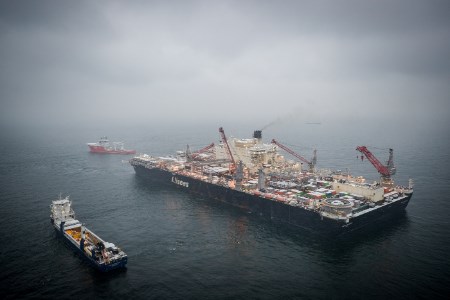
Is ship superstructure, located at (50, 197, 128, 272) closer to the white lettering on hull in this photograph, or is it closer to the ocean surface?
the ocean surface

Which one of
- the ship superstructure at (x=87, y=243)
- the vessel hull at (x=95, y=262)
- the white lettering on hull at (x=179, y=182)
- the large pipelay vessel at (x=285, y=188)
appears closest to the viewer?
the vessel hull at (x=95, y=262)

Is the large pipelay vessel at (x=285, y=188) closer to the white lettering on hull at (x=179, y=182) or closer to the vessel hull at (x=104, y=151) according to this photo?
the white lettering on hull at (x=179, y=182)

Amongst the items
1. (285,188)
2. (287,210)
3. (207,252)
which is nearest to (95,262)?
(207,252)

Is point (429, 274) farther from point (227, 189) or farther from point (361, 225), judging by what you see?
point (227, 189)

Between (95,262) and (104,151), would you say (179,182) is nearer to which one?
(95,262)

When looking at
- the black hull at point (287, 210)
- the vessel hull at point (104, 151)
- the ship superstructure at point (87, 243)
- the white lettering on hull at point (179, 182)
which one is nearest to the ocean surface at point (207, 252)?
the ship superstructure at point (87, 243)

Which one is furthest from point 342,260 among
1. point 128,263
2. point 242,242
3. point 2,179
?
point 2,179

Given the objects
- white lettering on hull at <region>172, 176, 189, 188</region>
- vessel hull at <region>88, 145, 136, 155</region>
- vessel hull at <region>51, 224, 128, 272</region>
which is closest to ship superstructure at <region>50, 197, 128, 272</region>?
vessel hull at <region>51, 224, 128, 272</region>

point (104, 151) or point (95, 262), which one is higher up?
point (104, 151)

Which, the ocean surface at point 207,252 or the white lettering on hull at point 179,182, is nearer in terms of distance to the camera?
the ocean surface at point 207,252
